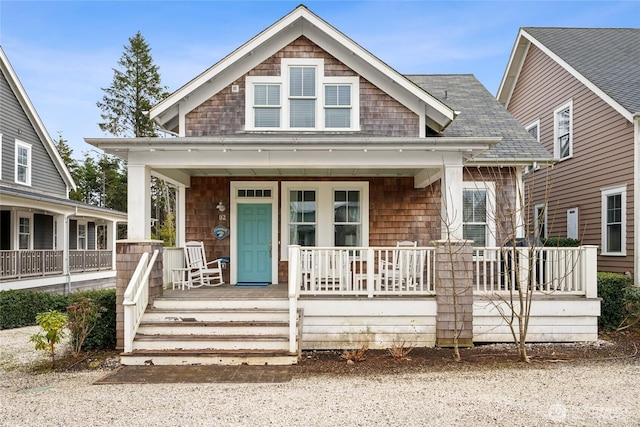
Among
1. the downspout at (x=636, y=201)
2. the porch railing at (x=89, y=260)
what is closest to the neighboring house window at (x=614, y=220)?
the downspout at (x=636, y=201)

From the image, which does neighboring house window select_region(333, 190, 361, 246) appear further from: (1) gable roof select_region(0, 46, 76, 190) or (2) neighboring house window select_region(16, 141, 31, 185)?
(1) gable roof select_region(0, 46, 76, 190)

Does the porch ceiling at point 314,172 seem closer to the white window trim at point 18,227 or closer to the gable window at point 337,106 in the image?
the gable window at point 337,106

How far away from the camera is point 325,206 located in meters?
10.2

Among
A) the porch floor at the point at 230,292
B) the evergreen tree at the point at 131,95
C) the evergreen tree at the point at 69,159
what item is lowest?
the porch floor at the point at 230,292

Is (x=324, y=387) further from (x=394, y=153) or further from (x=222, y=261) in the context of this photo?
(x=222, y=261)

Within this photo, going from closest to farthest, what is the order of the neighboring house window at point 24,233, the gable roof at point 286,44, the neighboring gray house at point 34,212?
1. the gable roof at point 286,44
2. the neighboring gray house at point 34,212
3. the neighboring house window at point 24,233

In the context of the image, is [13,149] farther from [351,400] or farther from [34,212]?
[351,400]

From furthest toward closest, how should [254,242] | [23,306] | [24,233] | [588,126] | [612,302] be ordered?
[24,233] < [588,126] < [23,306] < [254,242] < [612,302]

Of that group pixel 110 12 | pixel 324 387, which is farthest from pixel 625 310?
pixel 110 12

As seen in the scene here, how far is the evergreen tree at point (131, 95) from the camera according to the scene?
3139cm

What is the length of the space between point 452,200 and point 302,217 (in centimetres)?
381

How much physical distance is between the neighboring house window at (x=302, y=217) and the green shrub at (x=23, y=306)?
5675 millimetres

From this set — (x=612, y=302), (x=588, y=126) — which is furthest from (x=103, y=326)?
(x=588, y=126)

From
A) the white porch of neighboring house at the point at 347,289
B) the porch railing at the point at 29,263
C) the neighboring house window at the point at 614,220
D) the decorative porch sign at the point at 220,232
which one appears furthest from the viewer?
the porch railing at the point at 29,263
